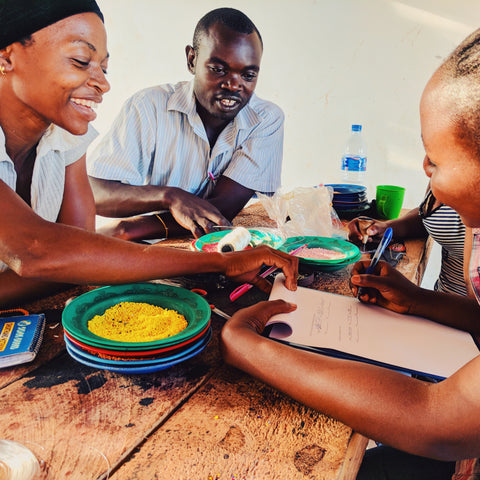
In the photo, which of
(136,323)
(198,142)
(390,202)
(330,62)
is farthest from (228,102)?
(330,62)

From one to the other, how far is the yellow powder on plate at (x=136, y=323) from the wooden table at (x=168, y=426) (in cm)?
7

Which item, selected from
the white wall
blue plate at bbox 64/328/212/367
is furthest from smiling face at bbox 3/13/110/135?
the white wall

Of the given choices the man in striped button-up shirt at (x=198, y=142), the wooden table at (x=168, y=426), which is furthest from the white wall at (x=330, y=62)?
the wooden table at (x=168, y=426)

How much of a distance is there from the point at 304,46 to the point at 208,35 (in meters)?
1.76

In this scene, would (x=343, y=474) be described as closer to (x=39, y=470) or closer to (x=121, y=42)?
(x=39, y=470)

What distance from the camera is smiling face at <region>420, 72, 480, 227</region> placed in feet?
2.38

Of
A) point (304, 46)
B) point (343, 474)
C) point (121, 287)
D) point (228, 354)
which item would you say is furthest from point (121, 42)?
point (343, 474)

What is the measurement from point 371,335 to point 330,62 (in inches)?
126

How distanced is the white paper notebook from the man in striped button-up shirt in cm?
96

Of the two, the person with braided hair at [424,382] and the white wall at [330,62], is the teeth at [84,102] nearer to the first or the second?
the person with braided hair at [424,382]

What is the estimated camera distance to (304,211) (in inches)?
70.7

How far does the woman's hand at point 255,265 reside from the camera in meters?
1.21

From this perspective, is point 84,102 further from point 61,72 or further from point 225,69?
point 225,69

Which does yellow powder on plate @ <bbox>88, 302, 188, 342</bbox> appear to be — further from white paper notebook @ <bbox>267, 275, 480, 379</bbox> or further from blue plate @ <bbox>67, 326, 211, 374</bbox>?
white paper notebook @ <bbox>267, 275, 480, 379</bbox>
